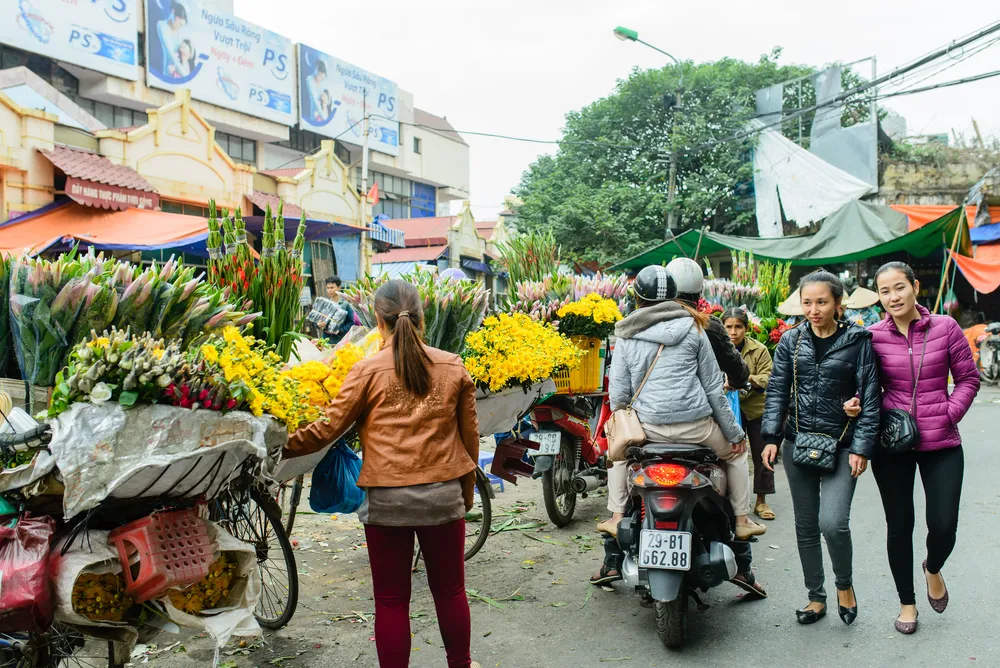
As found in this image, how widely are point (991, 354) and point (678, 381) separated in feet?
44.8

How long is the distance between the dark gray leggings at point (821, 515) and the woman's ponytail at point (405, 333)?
2.10m

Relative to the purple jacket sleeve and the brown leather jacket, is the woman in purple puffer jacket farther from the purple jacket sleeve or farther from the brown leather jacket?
the brown leather jacket

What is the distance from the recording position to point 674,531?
371cm

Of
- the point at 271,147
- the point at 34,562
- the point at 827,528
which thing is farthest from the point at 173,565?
the point at 271,147

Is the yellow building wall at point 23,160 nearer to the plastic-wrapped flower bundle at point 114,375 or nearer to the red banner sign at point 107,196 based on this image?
the red banner sign at point 107,196

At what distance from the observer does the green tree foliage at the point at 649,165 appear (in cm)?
2602

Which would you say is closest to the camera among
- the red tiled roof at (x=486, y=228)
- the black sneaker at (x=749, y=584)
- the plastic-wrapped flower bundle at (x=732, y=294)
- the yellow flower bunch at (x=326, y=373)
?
the yellow flower bunch at (x=326, y=373)

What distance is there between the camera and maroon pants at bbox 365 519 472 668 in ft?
9.82

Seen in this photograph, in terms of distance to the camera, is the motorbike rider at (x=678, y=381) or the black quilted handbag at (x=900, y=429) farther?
the motorbike rider at (x=678, y=381)

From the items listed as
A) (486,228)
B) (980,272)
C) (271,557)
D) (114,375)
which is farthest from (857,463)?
(486,228)

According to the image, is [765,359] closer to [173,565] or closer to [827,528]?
[827,528]

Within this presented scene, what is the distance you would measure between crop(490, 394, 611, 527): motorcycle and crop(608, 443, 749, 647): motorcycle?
1311 mm

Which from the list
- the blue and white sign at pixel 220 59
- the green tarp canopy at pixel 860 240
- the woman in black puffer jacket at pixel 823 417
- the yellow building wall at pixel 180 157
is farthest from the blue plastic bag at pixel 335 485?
the blue and white sign at pixel 220 59

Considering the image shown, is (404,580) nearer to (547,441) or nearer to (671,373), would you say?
(671,373)
